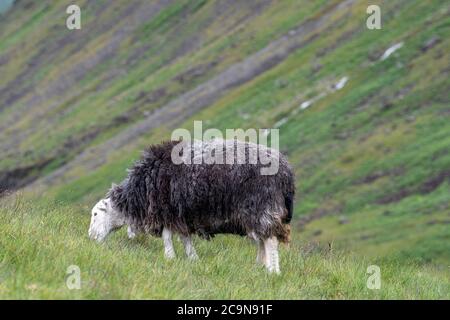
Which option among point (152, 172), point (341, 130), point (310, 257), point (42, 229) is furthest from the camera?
point (341, 130)

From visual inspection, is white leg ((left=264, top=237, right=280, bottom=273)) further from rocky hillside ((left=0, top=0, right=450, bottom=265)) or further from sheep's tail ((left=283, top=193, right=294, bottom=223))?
rocky hillside ((left=0, top=0, right=450, bottom=265))

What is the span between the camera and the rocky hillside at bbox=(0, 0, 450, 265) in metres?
58.2

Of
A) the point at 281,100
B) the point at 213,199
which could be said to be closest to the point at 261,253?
the point at 213,199

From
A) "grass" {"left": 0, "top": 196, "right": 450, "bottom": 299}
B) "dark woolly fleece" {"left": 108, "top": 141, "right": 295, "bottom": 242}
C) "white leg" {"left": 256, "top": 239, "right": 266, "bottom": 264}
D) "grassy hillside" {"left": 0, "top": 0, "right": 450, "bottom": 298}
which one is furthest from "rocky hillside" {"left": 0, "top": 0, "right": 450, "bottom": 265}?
"grass" {"left": 0, "top": 196, "right": 450, "bottom": 299}

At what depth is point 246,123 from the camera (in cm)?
7738

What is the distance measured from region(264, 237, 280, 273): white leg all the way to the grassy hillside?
26 centimetres

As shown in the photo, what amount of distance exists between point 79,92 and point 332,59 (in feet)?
135

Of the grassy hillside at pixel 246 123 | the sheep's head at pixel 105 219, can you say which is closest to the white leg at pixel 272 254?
the grassy hillside at pixel 246 123

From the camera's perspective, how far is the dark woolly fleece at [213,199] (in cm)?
1204

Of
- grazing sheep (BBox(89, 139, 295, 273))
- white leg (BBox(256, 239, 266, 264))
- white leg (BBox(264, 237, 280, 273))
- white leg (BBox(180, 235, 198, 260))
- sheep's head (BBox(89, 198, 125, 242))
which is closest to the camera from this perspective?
white leg (BBox(264, 237, 280, 273))

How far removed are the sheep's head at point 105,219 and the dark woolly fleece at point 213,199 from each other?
1.39 feet

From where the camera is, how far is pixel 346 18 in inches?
3551
